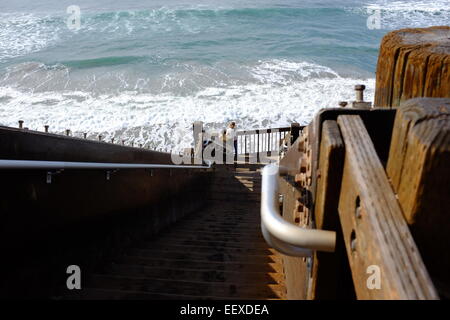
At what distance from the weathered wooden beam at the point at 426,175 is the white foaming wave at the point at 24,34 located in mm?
31546

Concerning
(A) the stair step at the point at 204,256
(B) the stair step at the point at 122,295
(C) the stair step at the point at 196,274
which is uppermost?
(B) the stair step at the point at 122,295

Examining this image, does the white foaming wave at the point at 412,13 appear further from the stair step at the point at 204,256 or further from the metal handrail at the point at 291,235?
the metal handrail at the point at 291,235

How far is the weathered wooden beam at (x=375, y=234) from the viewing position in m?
0.63

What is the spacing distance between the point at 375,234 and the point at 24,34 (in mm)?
38682

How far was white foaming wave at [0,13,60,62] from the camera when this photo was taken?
29.2m

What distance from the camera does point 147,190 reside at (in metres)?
4.97

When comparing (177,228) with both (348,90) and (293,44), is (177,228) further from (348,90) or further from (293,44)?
(293,44)

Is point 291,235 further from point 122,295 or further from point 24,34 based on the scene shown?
point 24,34

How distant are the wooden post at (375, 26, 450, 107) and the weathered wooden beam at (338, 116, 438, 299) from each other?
428mm

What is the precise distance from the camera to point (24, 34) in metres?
33.2

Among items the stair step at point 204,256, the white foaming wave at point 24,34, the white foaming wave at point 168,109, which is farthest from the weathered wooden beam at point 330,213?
the white foaming wave at point 24,34

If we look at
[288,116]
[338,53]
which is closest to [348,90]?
[288,116]

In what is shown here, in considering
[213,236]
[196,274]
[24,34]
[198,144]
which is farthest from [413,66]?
[24,34]

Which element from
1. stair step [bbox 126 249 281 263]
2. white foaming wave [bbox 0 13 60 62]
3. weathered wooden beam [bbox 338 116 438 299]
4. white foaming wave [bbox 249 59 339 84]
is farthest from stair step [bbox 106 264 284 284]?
white foaming wave [bbox 0 13 60 62]
